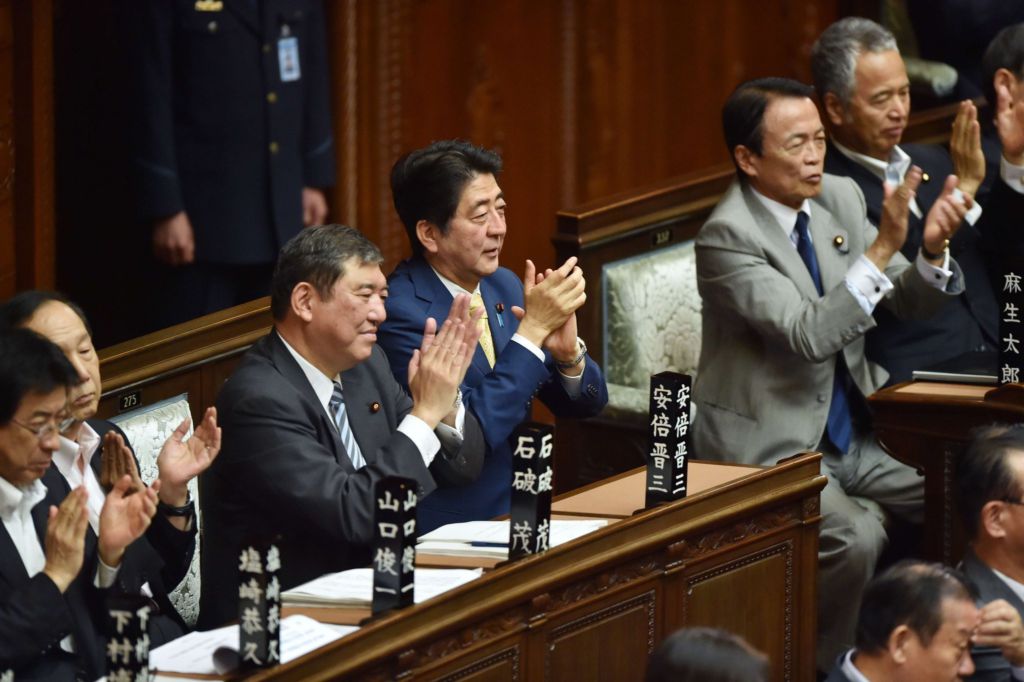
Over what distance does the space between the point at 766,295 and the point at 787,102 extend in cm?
50

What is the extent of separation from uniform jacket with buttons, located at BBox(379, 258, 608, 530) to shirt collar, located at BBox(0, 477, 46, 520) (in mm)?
1083

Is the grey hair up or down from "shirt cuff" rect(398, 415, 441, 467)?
up

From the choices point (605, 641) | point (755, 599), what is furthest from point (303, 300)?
point (755, 599)

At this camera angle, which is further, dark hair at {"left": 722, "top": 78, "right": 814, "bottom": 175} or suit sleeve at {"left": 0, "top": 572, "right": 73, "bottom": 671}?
dark hair at {"left": 722, "top": 78, "right": 814, "bottom": 175}

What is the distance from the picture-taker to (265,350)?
12.1 ft

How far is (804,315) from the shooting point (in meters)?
4.45

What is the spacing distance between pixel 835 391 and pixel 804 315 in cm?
32

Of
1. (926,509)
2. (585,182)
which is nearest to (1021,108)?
(926,509)

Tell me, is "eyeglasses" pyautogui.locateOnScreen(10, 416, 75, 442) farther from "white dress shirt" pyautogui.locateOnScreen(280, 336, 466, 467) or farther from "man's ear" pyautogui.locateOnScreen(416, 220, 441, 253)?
"man's ear" pyautogui.locateOnScreen(416, 220, 441, 253)

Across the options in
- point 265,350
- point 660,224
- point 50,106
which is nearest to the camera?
point 265,350

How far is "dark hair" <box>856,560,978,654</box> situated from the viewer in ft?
10.5

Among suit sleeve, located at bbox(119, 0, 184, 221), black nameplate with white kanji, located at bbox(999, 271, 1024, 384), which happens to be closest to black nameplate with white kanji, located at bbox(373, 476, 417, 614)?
black nameplate with white kanji, located at bbox(999, 271, 1024, 384)

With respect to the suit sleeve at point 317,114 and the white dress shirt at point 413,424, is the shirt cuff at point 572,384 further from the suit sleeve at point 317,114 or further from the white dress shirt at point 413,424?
the suit sleeve at point 317,114

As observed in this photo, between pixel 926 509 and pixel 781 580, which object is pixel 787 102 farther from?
pixel 781 580
